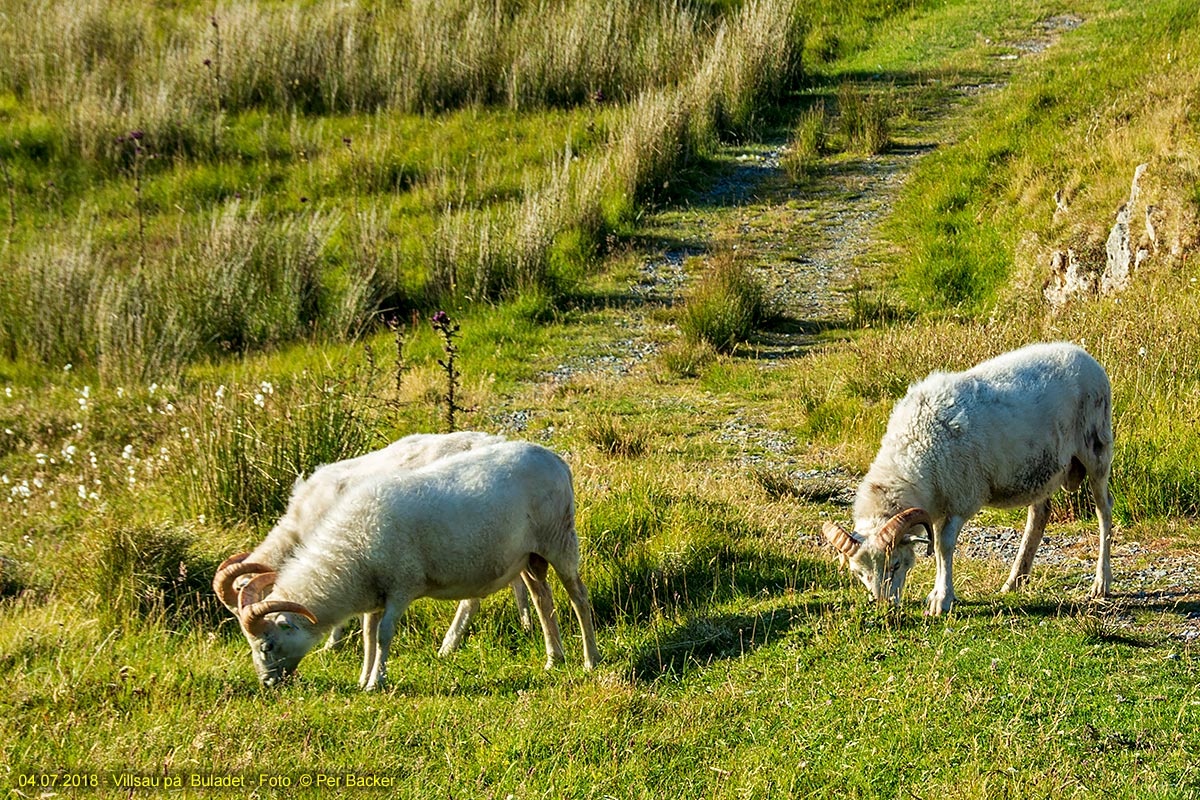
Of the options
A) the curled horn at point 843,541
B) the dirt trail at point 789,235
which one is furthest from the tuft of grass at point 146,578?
the dirt trail at point 789,235

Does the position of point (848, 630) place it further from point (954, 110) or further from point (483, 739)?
point (954, 110)

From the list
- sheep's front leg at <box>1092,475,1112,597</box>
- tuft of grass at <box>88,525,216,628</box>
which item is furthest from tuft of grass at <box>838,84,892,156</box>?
tuft of grass at <box>88,525,216,628</box>

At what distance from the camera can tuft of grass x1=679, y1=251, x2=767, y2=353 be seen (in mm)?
14797

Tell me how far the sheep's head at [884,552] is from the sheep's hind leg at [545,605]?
70.4 inches

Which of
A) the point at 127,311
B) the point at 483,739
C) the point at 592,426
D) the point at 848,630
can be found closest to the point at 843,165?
the point at 592,426

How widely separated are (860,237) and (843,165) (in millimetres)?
2893

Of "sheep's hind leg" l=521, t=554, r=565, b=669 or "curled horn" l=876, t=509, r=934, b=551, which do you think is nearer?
"curled horn" l=876, t=509, r=934, b=551

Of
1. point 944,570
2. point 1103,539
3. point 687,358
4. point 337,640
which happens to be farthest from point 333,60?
point 1103,539

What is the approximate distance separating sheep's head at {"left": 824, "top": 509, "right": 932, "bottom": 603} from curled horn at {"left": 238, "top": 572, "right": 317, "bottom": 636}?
3.20 m

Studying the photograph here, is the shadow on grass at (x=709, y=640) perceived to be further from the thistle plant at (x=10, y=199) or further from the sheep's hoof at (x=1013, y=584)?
the thistle plant at (x=10, y=199)

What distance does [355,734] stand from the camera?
602 centimetres

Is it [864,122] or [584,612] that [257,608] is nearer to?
[584,612]

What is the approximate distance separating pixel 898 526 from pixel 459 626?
2897 mm

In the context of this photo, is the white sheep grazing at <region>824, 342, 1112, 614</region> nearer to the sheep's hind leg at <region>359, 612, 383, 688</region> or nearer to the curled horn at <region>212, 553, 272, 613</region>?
the sheep's hind leg at <region>359, 612, 383, 688</region>
